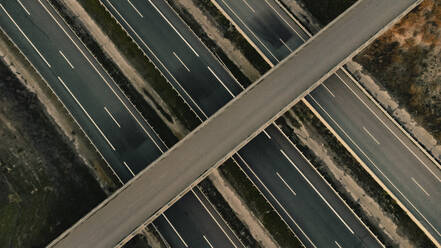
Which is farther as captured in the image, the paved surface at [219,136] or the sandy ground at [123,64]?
the sandy ground at [123,64]

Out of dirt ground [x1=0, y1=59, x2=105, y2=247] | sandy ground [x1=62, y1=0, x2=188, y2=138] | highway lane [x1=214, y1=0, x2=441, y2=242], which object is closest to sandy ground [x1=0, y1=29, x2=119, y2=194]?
dirt ground [x1=0, y1=59, x2=105, y2=247]

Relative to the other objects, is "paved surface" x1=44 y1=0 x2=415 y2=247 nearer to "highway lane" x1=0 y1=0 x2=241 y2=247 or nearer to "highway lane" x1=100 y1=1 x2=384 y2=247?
"highway lane" x1=100 y1=1 x2=384 y2=247

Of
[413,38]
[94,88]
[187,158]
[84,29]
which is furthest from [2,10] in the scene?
[413,38]

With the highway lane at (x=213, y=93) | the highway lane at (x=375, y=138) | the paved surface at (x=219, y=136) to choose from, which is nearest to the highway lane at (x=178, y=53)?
the highway lane at (x=213, y=93)

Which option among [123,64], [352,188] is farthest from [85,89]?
[352,188]

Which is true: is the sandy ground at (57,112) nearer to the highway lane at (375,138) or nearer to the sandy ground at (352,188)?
the sandy ground at (352,188)

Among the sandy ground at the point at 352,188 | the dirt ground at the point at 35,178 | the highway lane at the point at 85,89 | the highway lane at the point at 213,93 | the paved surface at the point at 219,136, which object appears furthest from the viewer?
the highway lane at the point at 85,89

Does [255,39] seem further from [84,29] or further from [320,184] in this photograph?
[84,29]
